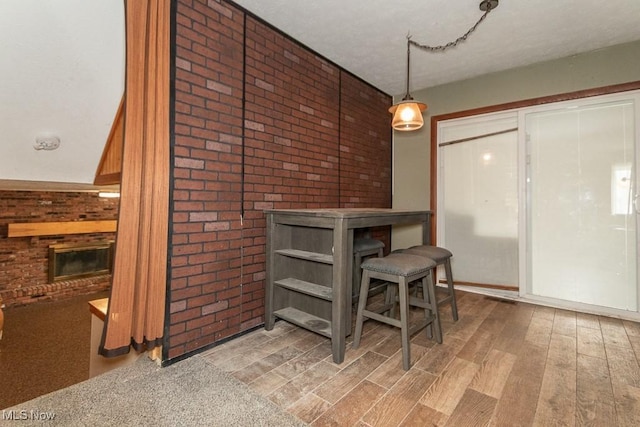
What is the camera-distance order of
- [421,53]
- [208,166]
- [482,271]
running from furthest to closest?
[482,271] < [421,53] < [208,166]

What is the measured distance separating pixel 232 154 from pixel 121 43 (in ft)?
3.74

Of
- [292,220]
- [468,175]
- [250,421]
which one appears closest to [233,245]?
[292,220]

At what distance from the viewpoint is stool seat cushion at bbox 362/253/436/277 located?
1.99 meters

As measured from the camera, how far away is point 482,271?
12.0 ft

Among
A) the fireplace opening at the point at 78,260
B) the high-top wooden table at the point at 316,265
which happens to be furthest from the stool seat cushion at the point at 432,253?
the fireplace opening at the point at 78,260

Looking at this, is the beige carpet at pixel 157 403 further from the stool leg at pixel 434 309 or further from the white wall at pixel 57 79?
the white wall at pixel 57 79

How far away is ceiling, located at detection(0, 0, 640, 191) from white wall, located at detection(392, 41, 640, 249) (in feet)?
0.45

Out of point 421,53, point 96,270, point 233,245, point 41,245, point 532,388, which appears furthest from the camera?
point 96,270

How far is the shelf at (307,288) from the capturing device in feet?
7.10

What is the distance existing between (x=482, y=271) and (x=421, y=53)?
2596 mm

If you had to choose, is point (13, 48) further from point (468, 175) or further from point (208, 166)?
point (468, 175)

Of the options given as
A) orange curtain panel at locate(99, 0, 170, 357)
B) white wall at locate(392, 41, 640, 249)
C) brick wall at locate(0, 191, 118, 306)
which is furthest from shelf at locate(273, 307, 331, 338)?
brick wall at locate(0, 191, 118, 306)

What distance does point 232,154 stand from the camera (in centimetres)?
234

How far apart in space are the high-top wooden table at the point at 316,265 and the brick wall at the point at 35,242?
18.8 ft
